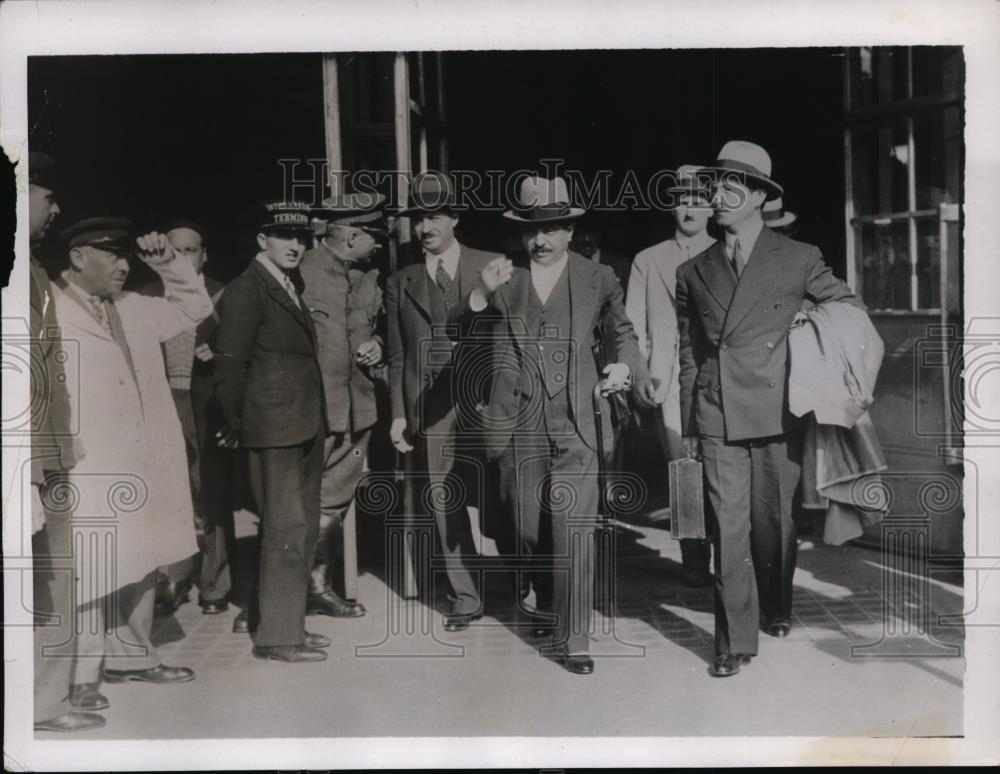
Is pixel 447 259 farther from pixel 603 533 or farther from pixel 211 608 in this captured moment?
pixel 211 608

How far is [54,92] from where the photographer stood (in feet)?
16.2

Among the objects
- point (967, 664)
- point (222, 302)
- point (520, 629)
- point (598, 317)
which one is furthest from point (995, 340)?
point (222, 302)

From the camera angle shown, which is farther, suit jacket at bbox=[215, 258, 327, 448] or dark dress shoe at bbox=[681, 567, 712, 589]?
dark dress shoe at bbox=[681, 567, 712, 589]

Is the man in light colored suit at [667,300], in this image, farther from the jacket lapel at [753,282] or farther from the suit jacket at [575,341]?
the jacket lapel at [753,282]

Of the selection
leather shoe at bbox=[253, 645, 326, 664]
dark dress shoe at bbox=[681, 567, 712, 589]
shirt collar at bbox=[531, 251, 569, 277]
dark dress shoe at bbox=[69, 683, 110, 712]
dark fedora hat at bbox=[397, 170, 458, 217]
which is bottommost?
dark dress shoe at bbox=[69, 683, 110, 712]

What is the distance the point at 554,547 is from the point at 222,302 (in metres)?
1.80

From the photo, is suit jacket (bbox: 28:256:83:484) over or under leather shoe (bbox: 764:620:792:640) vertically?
over

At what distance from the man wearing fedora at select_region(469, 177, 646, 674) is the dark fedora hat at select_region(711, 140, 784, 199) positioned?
665mm

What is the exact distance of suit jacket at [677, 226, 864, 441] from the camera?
16.2ft

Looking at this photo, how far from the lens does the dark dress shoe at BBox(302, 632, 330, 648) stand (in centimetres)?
504

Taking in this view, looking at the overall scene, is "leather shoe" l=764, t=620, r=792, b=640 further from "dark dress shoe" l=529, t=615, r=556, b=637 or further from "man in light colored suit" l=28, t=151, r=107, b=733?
"man in light colored suit" l=28, t=151, r=107, b=733

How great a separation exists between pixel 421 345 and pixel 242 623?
1467 millimetres

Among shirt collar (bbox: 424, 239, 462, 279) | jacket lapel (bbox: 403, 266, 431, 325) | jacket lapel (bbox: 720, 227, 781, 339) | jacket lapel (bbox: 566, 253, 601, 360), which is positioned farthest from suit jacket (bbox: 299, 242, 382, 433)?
jacket lapel (bbox: 720, 227, 781, 339)

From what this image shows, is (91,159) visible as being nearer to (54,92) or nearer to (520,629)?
(54,92)
